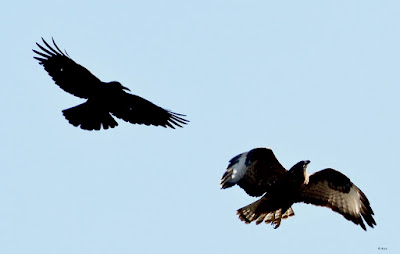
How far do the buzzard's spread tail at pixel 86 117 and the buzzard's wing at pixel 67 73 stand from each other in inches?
9.8

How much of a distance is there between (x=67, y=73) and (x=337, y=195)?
4.70m

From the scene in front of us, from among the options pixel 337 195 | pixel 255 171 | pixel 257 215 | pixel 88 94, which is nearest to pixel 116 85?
pixel 88 94

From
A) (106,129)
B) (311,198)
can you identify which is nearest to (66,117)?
(106,129)

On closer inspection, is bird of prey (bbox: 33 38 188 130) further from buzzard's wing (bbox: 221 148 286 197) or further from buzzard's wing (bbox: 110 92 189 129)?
buzzard's wing (bbox: 221 148 286 197)

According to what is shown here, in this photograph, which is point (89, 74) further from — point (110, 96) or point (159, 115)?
point (159, 115)

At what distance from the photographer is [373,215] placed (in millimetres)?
10594

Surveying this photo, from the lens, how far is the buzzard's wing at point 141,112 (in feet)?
39.4

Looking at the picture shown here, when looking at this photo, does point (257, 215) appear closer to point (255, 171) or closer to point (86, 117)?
point (255, 171)

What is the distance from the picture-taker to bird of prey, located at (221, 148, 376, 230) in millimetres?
10297

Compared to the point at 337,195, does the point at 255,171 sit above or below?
above

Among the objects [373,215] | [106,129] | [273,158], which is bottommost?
[373,215]

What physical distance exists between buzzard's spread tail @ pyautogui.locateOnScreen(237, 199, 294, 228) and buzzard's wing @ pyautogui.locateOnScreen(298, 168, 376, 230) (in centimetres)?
45

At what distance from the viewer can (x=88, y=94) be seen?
462 inches

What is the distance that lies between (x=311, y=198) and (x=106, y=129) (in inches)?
140
